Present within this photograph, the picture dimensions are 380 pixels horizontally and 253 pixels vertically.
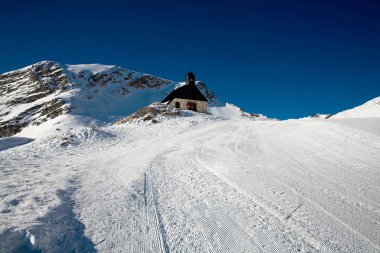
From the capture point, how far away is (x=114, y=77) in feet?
353

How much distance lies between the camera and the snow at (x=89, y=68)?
11131 centimetres

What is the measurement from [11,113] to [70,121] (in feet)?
121

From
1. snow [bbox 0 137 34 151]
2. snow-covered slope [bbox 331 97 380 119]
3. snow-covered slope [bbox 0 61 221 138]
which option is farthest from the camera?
snow-covered slope [bbox 0 61 221 138]

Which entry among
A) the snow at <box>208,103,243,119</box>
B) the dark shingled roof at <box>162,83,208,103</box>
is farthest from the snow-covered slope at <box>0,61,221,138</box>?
the dark shingled roof at <box>162,83,208,103</box>

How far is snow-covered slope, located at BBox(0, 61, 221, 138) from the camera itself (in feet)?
225

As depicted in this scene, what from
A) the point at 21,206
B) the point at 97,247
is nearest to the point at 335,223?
the point at 97,247

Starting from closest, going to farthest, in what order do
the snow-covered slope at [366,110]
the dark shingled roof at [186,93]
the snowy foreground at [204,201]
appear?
1. the snowy foreground at [204,201]
2. the snow-covered slope at [366,110]
3. the dark shingled roof at [186,93]

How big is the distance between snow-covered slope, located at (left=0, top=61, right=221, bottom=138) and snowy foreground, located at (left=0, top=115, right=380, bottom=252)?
2041 inches

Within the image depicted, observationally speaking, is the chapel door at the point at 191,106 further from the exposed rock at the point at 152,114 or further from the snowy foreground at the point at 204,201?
the snowy foreground at the point at 204,201

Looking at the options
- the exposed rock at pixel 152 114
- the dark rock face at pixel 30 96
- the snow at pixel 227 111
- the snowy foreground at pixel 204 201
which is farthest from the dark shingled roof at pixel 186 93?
the snowy foreground at pixel 204 201

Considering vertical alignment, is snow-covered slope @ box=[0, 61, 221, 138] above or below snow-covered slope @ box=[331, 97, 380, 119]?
above

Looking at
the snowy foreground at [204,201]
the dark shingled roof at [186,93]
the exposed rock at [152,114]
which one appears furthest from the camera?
the dark shingled roof at [186,93]

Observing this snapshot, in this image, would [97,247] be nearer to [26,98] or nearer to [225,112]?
[225,112]

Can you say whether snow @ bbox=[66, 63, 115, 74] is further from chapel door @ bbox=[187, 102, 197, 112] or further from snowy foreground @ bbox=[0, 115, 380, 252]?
snowy foreground @ bbox=[0, 115, 380, 252]
